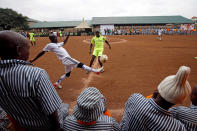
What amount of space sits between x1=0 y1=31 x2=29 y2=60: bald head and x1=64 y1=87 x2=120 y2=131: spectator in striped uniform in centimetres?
82

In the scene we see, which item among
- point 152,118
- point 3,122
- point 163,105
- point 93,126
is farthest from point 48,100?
point 3,122

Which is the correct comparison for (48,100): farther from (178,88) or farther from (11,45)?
(178,88)

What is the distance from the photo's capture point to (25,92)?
1.34 metres

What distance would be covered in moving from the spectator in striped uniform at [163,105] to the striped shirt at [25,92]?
950 mm

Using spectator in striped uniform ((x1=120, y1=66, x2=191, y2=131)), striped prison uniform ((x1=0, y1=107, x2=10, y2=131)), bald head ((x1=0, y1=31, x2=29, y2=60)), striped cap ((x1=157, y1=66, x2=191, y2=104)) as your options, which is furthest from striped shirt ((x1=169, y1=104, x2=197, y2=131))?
striped prison uniform ((x1=0, y1=107, x2=10, y2=131))

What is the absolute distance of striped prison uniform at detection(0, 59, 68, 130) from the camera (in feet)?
4.36

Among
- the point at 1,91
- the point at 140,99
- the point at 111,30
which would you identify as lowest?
the point at 140,99

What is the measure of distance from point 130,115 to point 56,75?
208 inches

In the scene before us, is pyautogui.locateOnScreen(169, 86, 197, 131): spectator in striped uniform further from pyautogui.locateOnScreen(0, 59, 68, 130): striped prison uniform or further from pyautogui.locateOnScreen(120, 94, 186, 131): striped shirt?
pyautogui.locateOnScreen(0, 59, 68, 130): striped prison uniform

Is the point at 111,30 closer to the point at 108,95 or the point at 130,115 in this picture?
the point at 108,95

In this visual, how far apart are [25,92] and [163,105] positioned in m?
1.43

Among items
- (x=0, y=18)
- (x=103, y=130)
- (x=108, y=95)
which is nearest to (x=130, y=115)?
(x=103, y=130)

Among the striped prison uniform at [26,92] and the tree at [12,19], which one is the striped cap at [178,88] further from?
the tree at [12,19]

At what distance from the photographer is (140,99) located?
1.61m
